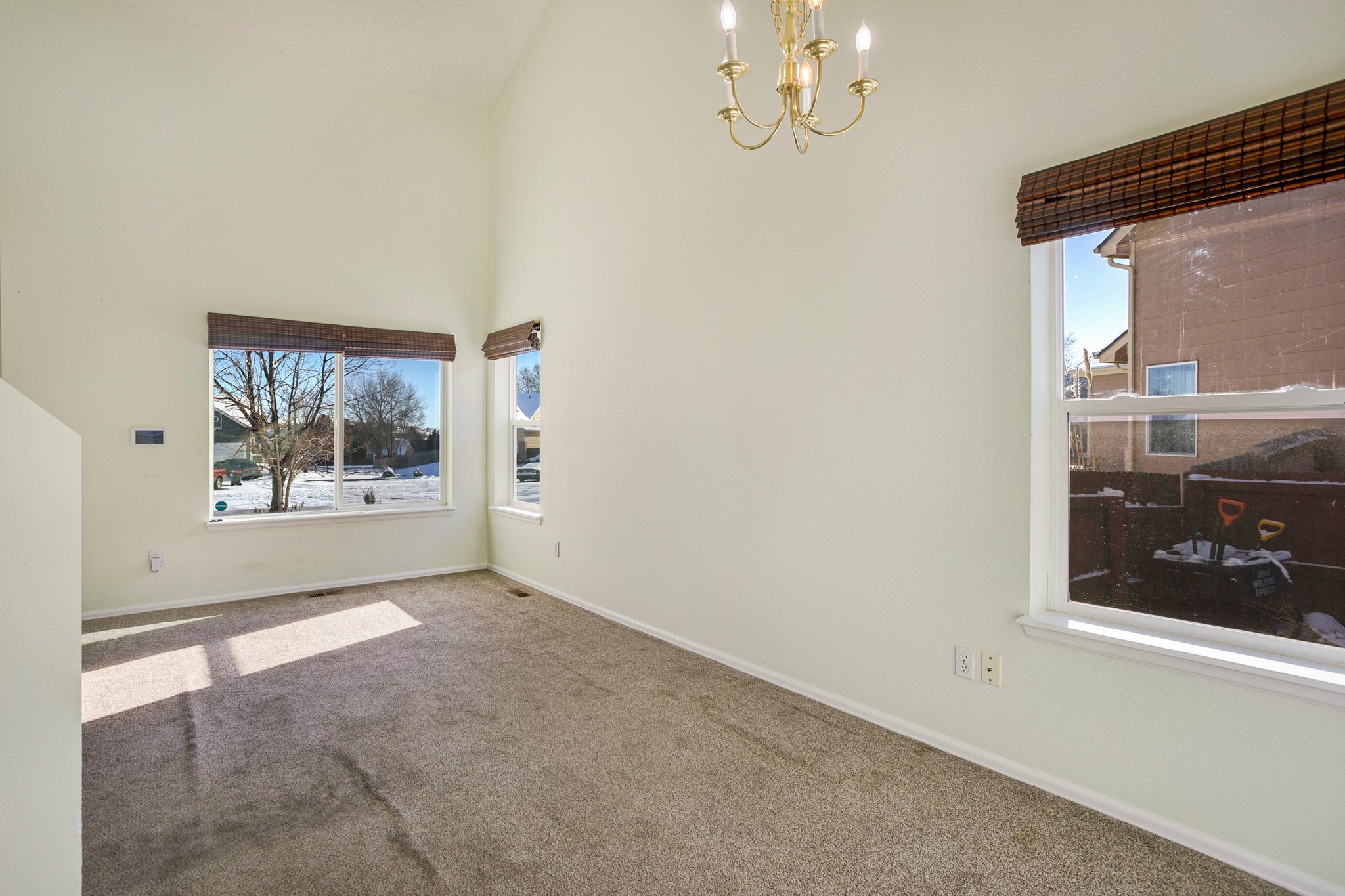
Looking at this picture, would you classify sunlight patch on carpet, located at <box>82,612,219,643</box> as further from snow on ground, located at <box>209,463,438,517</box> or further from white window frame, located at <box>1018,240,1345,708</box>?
white window frame, located at <box>1018,240,1345,708</box>

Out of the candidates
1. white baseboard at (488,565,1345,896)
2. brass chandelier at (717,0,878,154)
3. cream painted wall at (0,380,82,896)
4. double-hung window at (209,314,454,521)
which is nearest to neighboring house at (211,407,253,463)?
double-hung window at (209,314,454,521)

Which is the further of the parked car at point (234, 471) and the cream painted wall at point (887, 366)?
the parked car at point (234, 471)

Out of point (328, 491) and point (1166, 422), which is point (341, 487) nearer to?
point (328, 491)

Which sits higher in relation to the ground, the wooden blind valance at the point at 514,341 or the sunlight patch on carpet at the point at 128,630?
the wooden blind valance at the point at 514,341

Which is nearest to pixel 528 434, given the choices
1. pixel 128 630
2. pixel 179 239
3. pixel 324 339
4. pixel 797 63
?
pixel 324 339

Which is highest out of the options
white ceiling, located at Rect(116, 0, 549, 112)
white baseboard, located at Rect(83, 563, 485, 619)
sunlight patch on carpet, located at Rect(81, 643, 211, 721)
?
white ceiling, located at Rect(116, 0, 549, 112)

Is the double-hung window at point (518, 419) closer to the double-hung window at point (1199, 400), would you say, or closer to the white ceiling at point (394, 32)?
the white ceiling at point (394, 32)

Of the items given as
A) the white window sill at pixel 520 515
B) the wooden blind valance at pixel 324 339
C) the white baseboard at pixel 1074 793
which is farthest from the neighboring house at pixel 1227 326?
the wooden blind valance at pixel 324 339

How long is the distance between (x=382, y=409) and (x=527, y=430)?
1.19 m

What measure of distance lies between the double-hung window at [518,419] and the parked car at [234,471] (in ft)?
5.80

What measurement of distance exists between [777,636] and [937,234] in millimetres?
1889

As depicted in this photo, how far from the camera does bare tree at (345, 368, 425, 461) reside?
5430mm

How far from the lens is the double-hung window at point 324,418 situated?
16.1 feet

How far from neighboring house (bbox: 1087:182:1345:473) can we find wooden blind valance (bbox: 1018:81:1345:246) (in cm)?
20
